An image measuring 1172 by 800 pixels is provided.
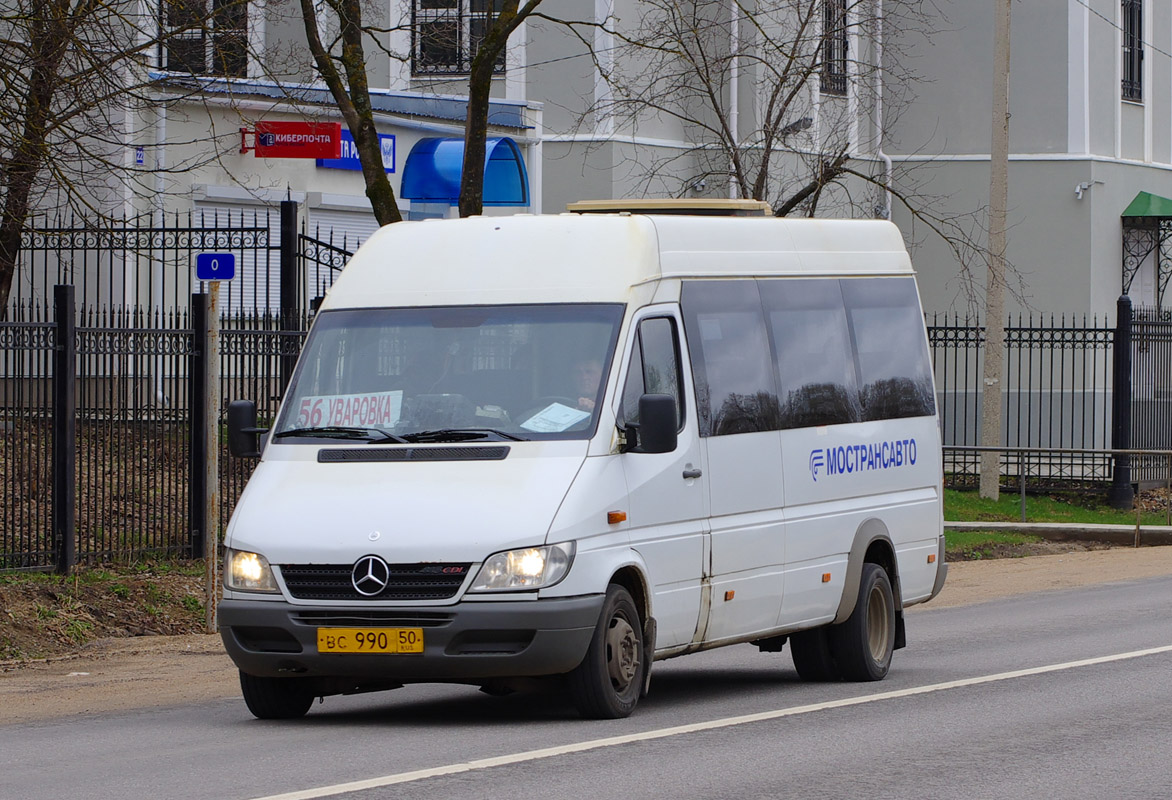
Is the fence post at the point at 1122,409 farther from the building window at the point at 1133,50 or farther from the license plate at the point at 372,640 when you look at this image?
the license plate at the point at 372,640

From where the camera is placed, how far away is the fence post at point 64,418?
1544 cm

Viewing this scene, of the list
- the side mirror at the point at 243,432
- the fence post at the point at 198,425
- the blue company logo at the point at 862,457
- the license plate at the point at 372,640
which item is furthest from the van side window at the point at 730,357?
the fence post at the point at 198,425

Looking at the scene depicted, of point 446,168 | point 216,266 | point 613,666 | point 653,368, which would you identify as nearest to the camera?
point 613,666

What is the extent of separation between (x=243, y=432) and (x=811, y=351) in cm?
347

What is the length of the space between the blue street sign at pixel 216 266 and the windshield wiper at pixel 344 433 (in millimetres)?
4527

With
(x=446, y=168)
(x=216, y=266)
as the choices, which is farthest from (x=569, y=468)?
(x=446, y=168)

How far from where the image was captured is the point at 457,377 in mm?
9961

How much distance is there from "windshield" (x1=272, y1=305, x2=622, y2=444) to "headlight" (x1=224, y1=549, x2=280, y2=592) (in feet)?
2.59

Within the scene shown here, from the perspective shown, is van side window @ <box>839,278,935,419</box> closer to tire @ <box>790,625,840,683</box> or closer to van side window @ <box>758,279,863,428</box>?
van side window @ <box>758,279,863,428</box>

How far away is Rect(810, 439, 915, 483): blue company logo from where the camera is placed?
37.9 feet

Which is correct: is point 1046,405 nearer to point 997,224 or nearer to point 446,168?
point 997,224

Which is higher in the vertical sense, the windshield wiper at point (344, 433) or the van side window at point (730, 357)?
the van side window at point (730, 357)

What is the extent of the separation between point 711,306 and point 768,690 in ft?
7.62

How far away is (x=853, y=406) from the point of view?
12.0m
